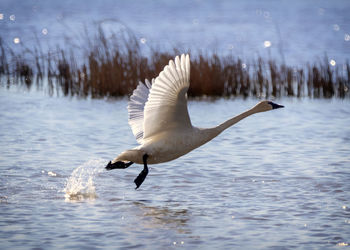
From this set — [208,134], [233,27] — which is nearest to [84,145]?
[208,134]

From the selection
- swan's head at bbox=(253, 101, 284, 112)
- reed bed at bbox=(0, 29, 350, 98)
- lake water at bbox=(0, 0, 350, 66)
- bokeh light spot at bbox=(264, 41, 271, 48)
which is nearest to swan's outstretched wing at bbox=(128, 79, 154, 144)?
swan's head at bbox=(253, 101, 284, 112)

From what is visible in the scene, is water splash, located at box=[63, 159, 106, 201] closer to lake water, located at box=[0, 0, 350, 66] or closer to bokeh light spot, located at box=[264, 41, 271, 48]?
lake water, located at box=[0, 0, 350, 66]

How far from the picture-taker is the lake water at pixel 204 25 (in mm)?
34750

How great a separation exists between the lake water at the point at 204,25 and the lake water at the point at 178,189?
831cm

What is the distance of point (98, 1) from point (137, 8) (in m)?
12.8

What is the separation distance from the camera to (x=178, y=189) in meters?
9.20

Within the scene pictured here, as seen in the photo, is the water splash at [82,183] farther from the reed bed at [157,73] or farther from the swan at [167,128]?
the reed bed at [157,73]

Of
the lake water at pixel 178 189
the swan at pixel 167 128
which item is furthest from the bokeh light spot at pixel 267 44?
the swan at pixel 167 128

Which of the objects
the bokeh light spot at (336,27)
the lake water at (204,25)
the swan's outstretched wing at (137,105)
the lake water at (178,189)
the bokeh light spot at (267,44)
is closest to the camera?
the lake water at (178,189)

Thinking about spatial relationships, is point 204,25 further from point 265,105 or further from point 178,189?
point 265,105

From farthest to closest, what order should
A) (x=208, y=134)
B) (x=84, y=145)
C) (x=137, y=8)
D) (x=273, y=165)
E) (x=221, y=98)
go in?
(x=137, y=8) < (x=221, y=98) < (x=84, y=145) < (x=273, y=165) < (x=208, y=134)

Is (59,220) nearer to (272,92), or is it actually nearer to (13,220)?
(13,220)

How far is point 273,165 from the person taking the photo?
10789mm

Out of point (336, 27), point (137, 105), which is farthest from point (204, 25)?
point (137, 105)
